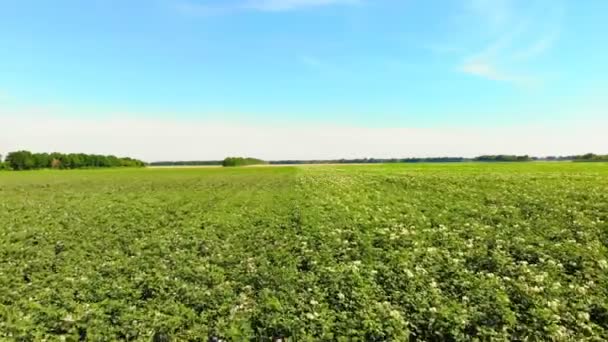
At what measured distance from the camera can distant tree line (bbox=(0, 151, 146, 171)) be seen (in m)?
160

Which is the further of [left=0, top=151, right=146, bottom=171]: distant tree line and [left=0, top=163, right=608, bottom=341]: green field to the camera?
[left=0, top=151, right=146, bottom=171]: distant tree line

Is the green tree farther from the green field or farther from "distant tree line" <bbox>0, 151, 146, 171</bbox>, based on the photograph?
the green field

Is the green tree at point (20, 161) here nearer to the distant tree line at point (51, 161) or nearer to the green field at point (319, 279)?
the distant tree line at point (51, 161)

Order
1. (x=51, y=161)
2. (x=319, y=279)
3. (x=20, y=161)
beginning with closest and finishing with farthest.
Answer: (x=319, y=279)
(x=20, y=161)
(x=51, y=161)

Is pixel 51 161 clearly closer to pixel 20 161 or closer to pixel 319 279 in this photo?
pixel 20 161

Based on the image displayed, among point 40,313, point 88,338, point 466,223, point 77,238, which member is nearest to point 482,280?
point 466,223

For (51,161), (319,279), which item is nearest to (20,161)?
(51,161)

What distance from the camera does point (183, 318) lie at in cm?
721

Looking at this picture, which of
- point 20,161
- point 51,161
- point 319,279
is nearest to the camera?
point 319,279

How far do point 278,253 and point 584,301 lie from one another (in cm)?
765

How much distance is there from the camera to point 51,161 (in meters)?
171

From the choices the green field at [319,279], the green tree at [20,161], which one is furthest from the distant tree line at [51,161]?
the green field at [319,279]

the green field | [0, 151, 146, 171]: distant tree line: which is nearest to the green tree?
[0, 151, 146, 171]: distant tree line

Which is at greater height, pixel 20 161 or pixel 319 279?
pixel 20 161
